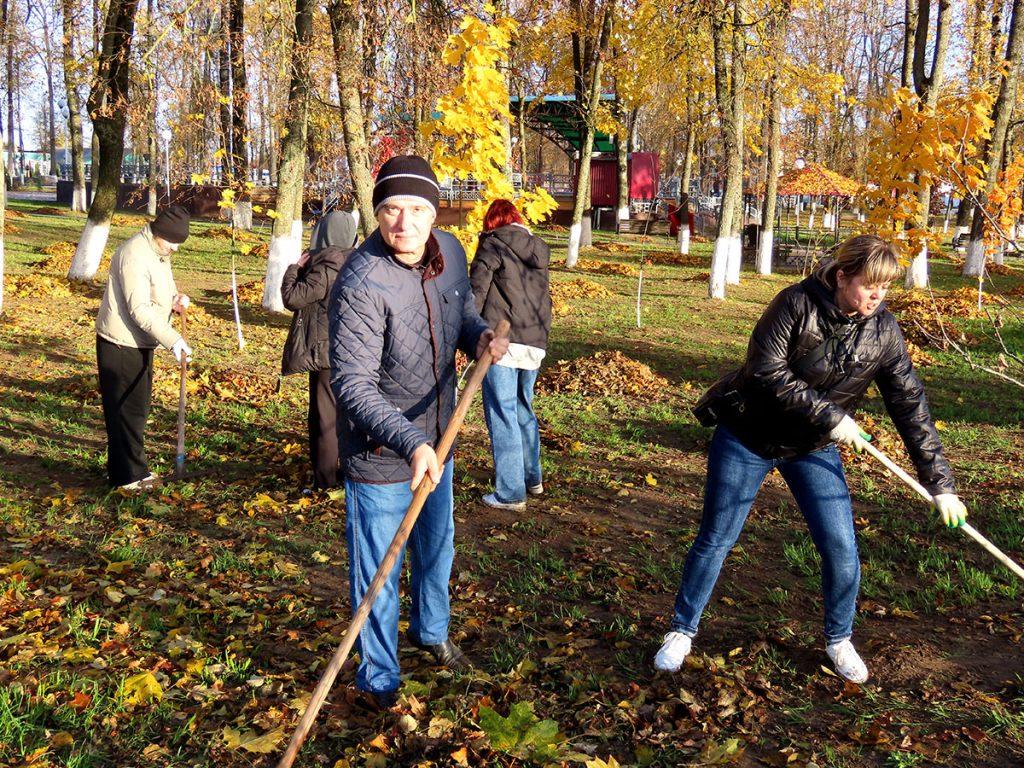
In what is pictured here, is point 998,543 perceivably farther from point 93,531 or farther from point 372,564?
point 93,531

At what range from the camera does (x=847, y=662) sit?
3.69 meters

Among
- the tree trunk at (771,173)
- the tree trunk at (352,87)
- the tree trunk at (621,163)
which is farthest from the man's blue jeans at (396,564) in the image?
the tree trunk at (621,163)

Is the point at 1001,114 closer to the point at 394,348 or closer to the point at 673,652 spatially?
the point at 673,652

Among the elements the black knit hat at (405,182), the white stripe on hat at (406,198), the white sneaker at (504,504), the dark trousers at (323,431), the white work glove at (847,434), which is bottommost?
the white sneaker at (504,504)

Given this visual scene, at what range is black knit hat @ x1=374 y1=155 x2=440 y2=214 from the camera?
3002 millimetres

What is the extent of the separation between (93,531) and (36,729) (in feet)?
8.01

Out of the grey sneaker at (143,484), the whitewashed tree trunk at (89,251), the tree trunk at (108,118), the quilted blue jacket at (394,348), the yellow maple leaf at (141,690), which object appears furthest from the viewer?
the whitewashed tree trunk at (89,251)

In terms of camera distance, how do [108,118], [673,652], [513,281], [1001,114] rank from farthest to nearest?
[1001,114], [108,118], [513,281], [673,652]

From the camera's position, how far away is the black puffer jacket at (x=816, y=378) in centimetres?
335

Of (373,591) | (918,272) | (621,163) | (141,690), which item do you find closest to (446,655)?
(373,591)

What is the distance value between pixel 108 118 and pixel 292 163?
3482 millimetres

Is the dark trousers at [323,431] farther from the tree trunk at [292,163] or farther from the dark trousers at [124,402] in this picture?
the tree trunk at [292,163]

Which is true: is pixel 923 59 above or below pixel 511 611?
above

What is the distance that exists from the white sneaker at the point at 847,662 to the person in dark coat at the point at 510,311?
251cm
